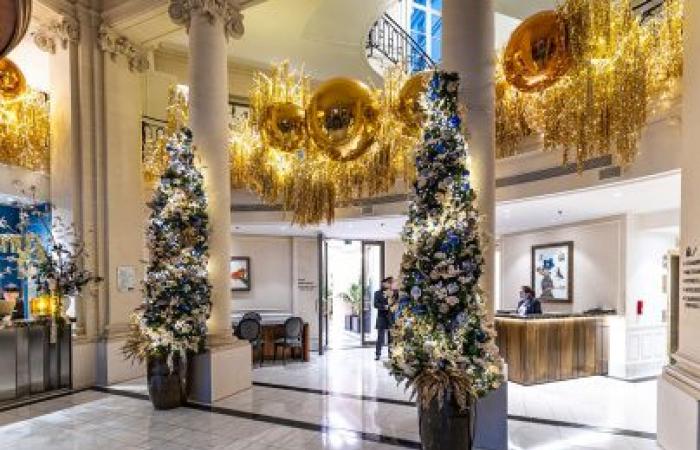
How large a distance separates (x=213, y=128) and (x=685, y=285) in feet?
18.4

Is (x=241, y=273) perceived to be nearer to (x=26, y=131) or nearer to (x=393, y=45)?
(x=26, y=131)

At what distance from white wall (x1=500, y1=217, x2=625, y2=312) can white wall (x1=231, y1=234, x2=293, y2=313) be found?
6.15m

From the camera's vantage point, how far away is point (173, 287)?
613 cm

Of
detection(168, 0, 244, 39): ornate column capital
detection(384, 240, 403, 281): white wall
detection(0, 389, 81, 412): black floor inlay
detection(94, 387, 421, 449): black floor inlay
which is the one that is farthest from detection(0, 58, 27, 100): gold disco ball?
detection(384, 240, 403, 281): white wall

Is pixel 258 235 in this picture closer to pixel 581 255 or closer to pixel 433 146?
pixel 581 255

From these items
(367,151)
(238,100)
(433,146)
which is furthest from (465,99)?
(238,100)

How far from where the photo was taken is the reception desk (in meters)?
8.40

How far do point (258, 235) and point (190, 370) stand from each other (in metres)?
7.28

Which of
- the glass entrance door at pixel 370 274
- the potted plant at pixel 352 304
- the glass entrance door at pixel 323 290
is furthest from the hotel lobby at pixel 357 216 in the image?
the potted plant at pixel 352 304

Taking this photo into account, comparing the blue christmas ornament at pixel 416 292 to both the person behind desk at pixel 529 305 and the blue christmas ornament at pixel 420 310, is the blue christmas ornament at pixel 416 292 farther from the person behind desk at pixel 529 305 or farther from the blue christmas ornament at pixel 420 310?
the person behind desk at pixel 529 305

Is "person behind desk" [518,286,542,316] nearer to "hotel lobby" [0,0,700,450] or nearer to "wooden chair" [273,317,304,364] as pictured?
"hotel lobby" [0,0,700,450]

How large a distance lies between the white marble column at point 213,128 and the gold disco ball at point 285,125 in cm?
62

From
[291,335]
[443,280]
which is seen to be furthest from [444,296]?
[291,335]

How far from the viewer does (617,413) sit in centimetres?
653
